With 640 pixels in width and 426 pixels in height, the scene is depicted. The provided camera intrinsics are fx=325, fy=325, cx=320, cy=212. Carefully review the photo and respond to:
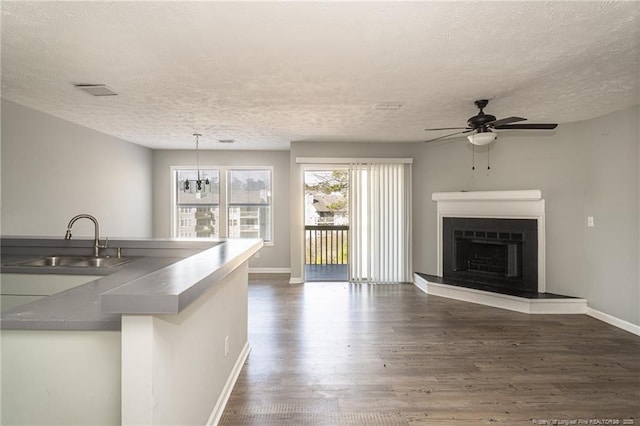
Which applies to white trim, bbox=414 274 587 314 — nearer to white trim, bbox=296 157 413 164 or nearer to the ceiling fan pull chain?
the ceiling fan pull chain

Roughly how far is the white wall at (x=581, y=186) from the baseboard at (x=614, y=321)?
0.05 meters

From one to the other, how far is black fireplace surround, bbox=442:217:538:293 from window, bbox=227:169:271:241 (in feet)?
11.5

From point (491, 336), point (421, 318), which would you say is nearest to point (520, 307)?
point (491, 336)

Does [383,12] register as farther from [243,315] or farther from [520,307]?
[520,307]

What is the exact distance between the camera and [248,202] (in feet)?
22.1

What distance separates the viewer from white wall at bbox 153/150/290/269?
6.63m

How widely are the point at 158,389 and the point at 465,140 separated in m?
5.20

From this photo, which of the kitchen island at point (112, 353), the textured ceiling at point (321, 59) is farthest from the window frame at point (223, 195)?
the kitchen island at point (112, 353)

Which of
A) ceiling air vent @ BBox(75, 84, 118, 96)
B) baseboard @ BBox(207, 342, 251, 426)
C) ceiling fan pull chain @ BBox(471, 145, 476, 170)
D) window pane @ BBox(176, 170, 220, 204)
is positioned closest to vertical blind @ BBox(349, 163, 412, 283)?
ceiling fan pull chain @ BBox(471, 145, 476, 170)

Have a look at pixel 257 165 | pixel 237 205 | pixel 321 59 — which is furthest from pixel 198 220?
pixel 321 59

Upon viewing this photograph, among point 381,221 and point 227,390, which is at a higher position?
point 381,221

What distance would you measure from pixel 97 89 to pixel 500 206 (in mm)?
5133

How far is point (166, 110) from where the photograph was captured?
379 cm

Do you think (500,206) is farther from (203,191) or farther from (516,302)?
(203,191)
